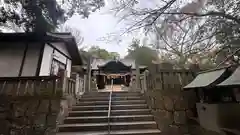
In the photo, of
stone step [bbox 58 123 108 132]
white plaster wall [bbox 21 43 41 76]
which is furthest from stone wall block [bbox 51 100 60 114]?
white plaster wall [bbox 21 43 41 76]

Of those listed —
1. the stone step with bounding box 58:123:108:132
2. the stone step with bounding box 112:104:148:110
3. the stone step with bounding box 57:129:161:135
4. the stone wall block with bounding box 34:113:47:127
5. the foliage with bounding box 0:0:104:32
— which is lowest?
the stone step with bounding box 57:129:161:135

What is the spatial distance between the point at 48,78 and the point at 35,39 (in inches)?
122

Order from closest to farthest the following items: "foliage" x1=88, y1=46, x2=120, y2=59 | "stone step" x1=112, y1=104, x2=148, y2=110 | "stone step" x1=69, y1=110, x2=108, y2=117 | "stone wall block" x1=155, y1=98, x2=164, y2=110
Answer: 1. "stone wall block" x1=155, y1=98, x2=164, y2=110
2. "stone step" x1=69, y1=110, x2=108, y2=117
3. "stone step" x1=112, y1=104, x2=148, y2=110
4. "foliage" x1=88, y1=46, x2=120, y2=59

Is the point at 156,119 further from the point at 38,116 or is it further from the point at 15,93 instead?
the point at 15,93

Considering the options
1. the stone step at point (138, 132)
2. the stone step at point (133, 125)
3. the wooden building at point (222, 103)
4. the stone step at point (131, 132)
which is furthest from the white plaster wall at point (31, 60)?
the wooden building at point (222, 103)

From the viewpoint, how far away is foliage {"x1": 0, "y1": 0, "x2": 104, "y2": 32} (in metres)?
9.04

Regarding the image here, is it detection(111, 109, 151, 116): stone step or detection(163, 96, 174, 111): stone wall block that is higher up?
detection(163, 96, 174, 111): stone wall block

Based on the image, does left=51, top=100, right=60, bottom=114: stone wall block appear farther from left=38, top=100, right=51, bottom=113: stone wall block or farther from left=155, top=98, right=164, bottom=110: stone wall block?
left=155, top=98, right=164, bottom=110: stone wall block

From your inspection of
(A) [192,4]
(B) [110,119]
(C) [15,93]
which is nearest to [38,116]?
(C) [15,93]

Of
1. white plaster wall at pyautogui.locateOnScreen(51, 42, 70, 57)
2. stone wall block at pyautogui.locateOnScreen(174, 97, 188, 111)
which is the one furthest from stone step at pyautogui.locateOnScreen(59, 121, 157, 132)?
white plaster wall at pyautogui.locateOnScreen(51, 42, 70, 57)

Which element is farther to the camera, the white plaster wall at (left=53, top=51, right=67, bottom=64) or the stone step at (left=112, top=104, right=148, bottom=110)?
the white plaster wall at (left=53, top=51, right=67, bottom=64)

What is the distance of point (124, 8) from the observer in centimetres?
532

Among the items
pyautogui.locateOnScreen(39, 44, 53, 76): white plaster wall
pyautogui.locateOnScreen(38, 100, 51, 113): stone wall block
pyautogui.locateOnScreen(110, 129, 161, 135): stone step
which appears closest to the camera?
pyautogui.locateOnScreen(110, 129, 161, 135): stone step

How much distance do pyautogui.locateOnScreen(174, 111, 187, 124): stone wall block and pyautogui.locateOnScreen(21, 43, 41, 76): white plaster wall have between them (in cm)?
569
